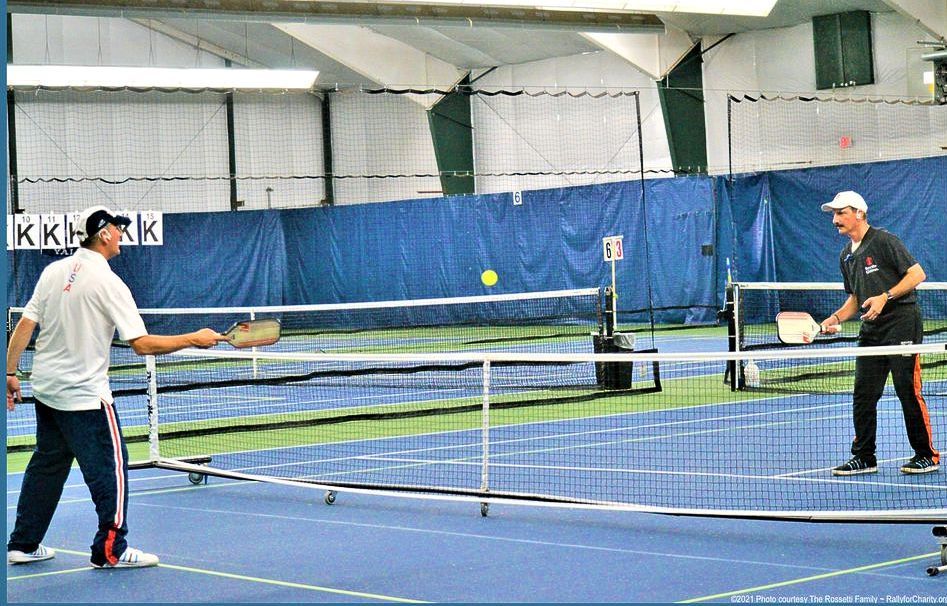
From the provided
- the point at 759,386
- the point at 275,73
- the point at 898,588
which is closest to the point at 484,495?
the point at 898,588

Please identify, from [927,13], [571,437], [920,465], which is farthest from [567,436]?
[927,13]

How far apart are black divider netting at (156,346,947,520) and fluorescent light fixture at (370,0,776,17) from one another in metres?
8.31

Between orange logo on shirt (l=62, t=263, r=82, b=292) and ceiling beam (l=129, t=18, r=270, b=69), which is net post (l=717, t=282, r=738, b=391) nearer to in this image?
orange logo on shirt (l=62, t=263, r=82, b=292)

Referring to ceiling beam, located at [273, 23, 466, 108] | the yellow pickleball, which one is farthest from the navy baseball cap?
ceiling beam, located at [273, 23, 466, 108]

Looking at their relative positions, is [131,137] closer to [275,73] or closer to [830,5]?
[275,73]

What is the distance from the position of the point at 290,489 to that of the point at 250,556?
6.98 feet

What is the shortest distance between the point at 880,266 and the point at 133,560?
4657 mm

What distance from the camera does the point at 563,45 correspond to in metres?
29.1

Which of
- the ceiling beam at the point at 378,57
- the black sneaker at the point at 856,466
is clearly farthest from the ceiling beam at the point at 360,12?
the black sneaker at the point at 856,466

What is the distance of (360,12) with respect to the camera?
24125mm

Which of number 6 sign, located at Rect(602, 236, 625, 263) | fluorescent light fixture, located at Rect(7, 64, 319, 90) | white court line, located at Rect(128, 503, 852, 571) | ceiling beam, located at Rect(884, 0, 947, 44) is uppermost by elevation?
ceiling beam, located at Rect(884, 0, 947, 44)

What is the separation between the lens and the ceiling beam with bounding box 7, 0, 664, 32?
22.5 m

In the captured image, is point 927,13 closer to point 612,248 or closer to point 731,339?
point 612,248

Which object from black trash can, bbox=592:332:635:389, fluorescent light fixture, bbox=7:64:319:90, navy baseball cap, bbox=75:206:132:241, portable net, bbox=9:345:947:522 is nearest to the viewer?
navy baseball cap, bbox=75:206:132:241
